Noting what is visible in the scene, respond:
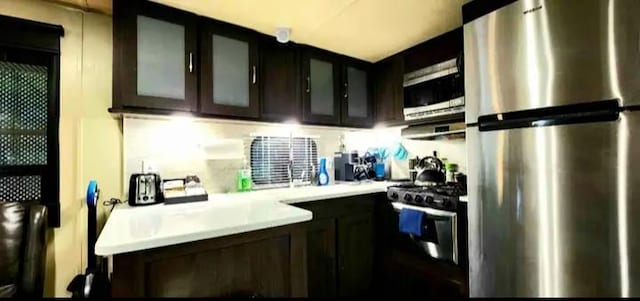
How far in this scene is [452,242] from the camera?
1.79 m

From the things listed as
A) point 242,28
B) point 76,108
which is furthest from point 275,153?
point 76,108

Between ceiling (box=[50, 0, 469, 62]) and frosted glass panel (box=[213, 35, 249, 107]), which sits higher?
ceiling (box=[50, 0, 469, 62])

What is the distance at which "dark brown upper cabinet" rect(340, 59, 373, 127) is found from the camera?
2611mm

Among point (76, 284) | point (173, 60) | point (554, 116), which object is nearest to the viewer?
point (554, 116)

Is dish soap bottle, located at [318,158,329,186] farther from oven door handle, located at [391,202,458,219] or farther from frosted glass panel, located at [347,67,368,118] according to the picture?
oven door handle, located at [391,202,458,219]

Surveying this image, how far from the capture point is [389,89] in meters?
2.64

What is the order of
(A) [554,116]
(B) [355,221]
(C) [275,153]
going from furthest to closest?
(C) [275,153] < (B) [355,221] < (A) [554,116]

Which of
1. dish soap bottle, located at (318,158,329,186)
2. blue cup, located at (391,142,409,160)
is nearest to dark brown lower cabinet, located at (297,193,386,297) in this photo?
dish soap bottle, located at (318,158,329,186)

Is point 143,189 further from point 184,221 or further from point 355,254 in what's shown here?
point 355,254

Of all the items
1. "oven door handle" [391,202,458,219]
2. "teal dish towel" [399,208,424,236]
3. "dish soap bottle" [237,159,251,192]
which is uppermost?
Result: "dish soap bottle" [237,159,251,192]

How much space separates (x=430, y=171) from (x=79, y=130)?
8.43ft

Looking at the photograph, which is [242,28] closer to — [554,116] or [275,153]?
[275,153]

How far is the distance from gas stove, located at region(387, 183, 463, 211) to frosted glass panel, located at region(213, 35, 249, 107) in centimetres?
135

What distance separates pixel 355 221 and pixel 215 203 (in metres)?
1.07
